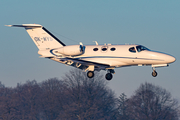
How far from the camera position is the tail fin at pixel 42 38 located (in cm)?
4428

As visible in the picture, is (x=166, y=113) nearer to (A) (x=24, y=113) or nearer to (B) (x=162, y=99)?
(B) (x=162, y=99)

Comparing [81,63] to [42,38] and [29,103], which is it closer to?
[42,38]

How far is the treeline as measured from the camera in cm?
7162

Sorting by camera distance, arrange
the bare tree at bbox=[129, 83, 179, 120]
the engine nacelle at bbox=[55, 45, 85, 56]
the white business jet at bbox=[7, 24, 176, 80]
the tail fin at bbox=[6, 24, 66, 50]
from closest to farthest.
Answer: the white business jet at bbox=[7, 24, 176, 80], the engine nacelle at bbox=[55, 45, 85, 56], the tail fin at bbox=[6, 24, 66, 50], the bare tree at bbox=[129, 83, 179, 120]

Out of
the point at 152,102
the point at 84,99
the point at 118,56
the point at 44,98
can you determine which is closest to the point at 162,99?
the point at 152,102

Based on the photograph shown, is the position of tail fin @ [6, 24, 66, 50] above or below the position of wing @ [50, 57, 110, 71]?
above

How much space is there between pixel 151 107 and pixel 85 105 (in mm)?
13339

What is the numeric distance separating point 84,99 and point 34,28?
3340 cm

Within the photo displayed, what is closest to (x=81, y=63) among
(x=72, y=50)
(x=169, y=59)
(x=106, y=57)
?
(x=72, y=50)

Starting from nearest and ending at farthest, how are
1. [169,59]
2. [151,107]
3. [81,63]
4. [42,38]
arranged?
[169,59] → [81,63] → [42,38] → [151,107]

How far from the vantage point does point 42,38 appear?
44.5 metres

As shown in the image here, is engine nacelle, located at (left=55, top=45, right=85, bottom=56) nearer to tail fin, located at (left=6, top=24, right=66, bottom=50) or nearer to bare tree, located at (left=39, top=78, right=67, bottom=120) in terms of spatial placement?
tail fin, located at (left=6, top=24, right=66, bottom=50)

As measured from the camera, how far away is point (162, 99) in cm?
7288

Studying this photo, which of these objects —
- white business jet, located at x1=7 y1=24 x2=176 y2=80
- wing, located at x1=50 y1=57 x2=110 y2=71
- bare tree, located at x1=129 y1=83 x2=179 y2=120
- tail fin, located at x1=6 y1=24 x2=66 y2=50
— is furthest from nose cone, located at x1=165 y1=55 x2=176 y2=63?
bare tree, located at x1=129 y1=83 x2=179 y2=120
